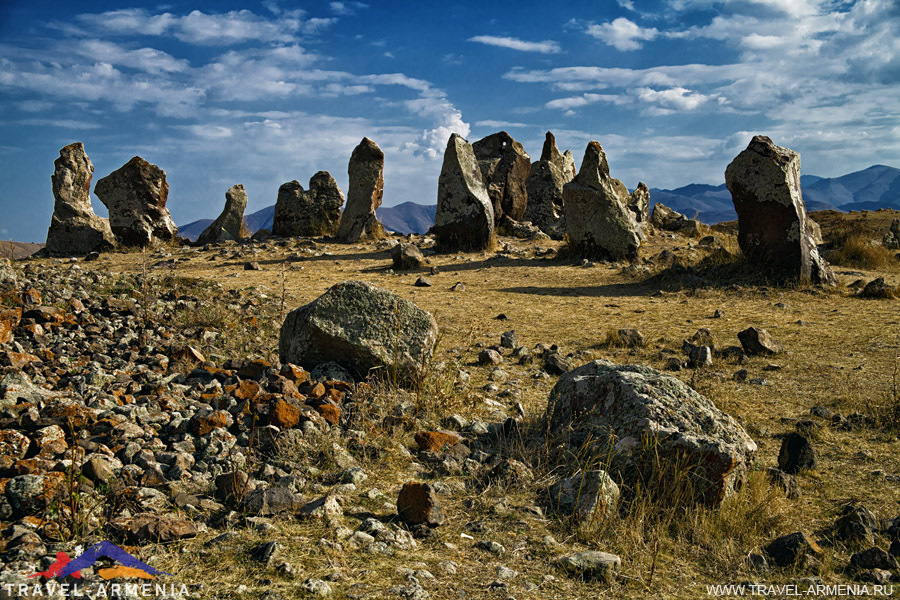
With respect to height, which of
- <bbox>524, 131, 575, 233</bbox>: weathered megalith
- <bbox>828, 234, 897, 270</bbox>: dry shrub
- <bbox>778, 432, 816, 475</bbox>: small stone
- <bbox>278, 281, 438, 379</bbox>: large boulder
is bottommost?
<bbox>778, 432, 816, 475</bbox>: small stone

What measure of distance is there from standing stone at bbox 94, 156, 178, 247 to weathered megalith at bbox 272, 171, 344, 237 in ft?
10.8

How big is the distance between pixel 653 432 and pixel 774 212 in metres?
9.01

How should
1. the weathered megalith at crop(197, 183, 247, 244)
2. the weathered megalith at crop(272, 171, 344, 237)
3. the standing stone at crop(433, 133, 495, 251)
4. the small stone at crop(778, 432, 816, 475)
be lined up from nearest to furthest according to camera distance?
the small stone at crop(778, 432, 816, 475) → the standing stone at crop(433, 133, 495, 251) → the weathered megalith at crop(272, 171, 344, 237) → the weathered megalith at crop(197, 183, 247, 244)

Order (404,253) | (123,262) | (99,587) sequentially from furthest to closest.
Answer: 1. (123,262)
2. (404,253)
3. (99,587)

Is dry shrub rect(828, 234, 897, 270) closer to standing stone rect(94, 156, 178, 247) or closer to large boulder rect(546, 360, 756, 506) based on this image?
large boulder rect(546, 360, 756, 506)

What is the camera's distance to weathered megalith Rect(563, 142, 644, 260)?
13.7 metres

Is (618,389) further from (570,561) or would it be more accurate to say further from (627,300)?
(627,300)

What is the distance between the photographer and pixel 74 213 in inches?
631

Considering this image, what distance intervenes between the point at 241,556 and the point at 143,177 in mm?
16709

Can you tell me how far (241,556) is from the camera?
2742 mm

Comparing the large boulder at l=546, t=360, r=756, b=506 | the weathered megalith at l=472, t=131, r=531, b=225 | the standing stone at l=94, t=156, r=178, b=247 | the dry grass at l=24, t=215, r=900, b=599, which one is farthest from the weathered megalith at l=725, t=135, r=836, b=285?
the standing stone at l=94, t=156, r=178, b=247

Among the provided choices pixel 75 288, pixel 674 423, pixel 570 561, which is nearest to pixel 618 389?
pixel 674 423

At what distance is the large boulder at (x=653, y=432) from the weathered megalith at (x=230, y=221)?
16817mm

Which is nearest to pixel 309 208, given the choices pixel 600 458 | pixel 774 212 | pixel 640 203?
pixel 640 203
